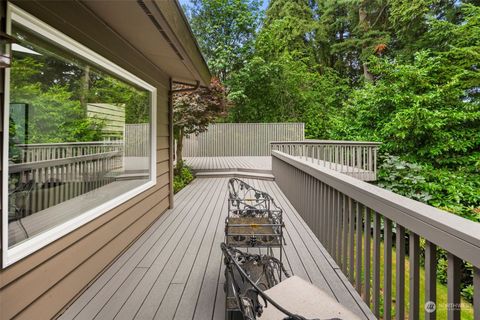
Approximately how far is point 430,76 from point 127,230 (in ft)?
34.4

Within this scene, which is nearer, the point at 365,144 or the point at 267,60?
the point at 365,144

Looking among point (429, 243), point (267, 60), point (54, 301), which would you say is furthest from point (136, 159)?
point (267, 60)

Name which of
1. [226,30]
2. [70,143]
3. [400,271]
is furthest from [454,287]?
[226,30]

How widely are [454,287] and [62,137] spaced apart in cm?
285

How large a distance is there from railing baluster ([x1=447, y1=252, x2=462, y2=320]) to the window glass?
2136mm

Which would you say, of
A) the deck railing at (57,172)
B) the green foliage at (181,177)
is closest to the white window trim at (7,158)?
the deck railing at (57,172)

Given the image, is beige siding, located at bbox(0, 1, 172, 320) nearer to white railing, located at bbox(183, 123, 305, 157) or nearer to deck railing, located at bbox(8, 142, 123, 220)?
deck railing, located at bbox(8, 142, 123, 220)

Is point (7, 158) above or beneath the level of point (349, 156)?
beneath

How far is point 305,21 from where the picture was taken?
16500 millimetres

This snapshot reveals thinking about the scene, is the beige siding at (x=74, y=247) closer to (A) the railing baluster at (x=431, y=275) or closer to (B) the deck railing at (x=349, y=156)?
(A) the railing baluster at (x=431, y=275)

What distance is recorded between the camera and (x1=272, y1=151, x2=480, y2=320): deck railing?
1.05 m

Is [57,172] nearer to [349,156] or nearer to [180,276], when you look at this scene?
[180,276]

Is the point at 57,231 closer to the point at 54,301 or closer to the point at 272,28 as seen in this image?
the point at 54,301

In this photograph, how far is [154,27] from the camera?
2.44 metres
